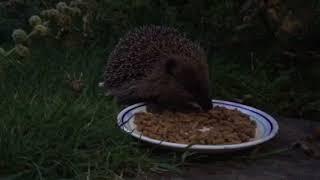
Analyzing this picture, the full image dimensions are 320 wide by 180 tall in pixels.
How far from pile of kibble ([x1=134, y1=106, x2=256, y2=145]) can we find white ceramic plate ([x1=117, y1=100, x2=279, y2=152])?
0.05 m

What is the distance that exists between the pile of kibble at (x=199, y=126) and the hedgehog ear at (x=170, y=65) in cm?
29

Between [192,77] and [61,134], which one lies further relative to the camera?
[192,77]

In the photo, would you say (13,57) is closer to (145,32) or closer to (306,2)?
(145,32)

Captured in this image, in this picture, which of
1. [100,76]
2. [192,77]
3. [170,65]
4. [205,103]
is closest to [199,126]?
[205,103]

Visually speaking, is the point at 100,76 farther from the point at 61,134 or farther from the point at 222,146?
the point at 222,146

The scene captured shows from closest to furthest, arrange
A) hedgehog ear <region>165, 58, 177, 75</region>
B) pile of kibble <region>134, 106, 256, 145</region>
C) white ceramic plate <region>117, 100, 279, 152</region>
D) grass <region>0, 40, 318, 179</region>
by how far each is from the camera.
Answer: grass <region>0, 40, 318, 179</region>
white ceramic plate <region>117, 100, 279, 152</region>
pile of kibble <region>134, 106, 256, 145</region>
hedgehog ear <region>165, 58, 177, 75</region>

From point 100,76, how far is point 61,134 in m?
1.45

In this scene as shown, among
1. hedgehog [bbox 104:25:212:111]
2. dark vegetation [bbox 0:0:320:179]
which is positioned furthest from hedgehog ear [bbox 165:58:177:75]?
dark vegetation [bbox 0:0:320:179]

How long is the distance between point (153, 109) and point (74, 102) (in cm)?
57

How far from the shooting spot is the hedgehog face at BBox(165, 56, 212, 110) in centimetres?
461

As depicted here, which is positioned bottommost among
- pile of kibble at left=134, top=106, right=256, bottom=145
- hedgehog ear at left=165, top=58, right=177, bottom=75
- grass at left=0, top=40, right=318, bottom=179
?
pile of kibble at left=134, top=106, right=256, bottom=145

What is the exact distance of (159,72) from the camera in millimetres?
4844

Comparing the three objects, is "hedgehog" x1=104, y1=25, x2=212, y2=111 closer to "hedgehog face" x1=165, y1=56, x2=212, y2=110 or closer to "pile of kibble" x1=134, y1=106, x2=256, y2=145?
"hedgehog face" x1=165, y1=56, x2=212, y2=110

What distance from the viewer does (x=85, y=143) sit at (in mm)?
4051
